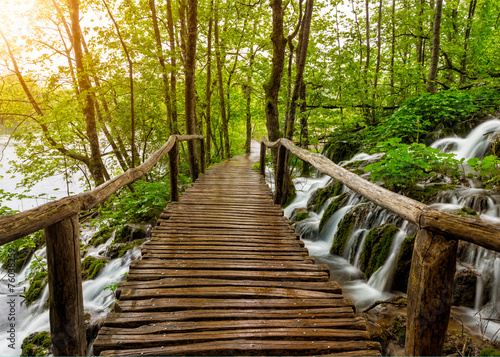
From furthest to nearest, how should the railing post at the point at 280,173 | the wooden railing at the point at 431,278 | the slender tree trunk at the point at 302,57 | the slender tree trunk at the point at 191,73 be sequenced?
the slender tree trunk at the point at 191,73
the slender tree trunk at the point at 302,57
the railing post at the point at 280,173
the wooden railing at the point at 431,278

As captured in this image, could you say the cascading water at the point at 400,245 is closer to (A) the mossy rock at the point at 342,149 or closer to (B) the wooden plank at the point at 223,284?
(B) the wooden plank at the point at 223,284

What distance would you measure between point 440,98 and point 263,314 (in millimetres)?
8545

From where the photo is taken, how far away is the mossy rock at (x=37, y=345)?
5.05 m

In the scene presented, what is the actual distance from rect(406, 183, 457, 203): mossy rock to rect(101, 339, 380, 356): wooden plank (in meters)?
3.94

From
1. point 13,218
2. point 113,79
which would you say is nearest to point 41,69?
point 113,79

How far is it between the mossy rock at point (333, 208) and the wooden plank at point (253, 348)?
196 inches

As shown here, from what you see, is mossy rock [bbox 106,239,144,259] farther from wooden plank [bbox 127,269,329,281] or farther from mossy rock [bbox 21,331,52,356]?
wooden plank [bbox 127,269,329,281]

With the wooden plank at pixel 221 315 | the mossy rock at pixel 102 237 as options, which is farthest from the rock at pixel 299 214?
the mossy rock at pixel 102 237

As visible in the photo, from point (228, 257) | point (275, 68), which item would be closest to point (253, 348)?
point (228, 257)

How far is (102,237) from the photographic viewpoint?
9.34 meters

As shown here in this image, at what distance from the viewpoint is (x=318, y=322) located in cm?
243

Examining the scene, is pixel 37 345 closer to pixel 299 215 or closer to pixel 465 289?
pixel 299 215

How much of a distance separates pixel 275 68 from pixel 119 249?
6681mm

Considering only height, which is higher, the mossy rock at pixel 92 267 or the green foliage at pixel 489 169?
the green foliage at pixel 489 169
